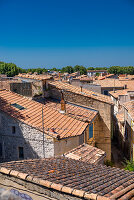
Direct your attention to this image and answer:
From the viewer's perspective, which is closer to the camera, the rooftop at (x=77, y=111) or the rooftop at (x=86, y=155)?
the rooftop at (x=86, y=155)

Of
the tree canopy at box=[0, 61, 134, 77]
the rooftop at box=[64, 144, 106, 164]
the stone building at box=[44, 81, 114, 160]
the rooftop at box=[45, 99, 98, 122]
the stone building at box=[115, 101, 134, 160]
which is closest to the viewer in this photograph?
the rooftop at box=[64, 144, 106, 164]

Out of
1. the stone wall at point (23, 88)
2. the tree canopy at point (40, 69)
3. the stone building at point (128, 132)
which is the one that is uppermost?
the tree canopy at point (40, 69)

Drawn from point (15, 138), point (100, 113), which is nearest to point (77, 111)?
point (100, 113)

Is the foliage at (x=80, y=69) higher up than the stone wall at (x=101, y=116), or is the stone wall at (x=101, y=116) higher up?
the foliage at (x=80, y=69)

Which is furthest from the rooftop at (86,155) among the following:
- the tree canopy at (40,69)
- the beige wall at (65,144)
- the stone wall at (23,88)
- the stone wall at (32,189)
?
the tree canopy at (40,69)

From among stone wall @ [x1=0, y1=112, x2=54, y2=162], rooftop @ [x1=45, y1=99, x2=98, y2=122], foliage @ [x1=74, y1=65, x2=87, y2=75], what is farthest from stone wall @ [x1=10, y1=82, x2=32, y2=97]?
foliage @ [x1=74, y1=65, x2=87, y2=75]

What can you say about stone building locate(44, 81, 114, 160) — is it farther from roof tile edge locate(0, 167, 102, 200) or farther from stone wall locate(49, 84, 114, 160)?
roof tile edge locate(0, 167, 102, 200)

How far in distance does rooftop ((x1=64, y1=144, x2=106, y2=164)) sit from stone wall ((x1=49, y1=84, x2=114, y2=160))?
17.5ft

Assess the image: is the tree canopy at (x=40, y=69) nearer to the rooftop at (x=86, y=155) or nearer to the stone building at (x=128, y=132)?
the stone building at (x=128, y=132)

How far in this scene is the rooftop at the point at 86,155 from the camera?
1012cm

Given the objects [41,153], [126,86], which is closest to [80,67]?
[126,86]

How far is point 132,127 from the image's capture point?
1588 centimetres

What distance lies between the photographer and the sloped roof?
12239 mm

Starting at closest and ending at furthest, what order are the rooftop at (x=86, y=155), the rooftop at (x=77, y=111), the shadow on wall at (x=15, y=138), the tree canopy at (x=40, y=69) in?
the rooftop at (x=86, y=155) < the shadow on wall at (x=15, y=138) < the rooftop at (x=77, y=111) < the tree canopy at (x=40, y=69)
